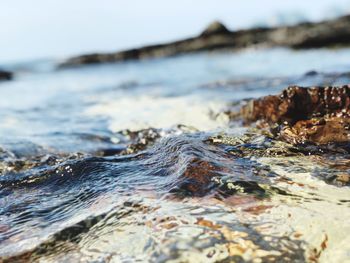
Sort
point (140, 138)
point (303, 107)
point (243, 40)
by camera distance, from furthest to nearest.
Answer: point (243, 40) < point (140, 138) < point (303, 107)

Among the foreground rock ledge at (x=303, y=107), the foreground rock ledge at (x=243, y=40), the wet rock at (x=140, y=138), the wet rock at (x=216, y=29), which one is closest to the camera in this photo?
the foreground rock ledge at (x=303, y=107)

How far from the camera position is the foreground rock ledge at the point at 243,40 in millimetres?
26531

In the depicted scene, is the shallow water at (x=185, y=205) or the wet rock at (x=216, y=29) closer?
the shallow water at (x=185, y=205)

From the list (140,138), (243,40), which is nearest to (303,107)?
(140,138)

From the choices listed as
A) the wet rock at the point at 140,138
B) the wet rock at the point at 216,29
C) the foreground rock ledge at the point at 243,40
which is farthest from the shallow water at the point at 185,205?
the wet rock at the point at 216,29

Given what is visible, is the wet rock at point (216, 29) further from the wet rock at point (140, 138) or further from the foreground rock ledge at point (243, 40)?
Result: the wet rock at point (140, 138)

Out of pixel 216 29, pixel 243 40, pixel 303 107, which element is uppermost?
pixel 216 29

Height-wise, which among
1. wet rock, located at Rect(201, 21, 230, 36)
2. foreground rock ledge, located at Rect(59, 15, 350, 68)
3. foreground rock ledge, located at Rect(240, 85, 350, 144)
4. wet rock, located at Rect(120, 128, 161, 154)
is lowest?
foreground rock ledge, located at Rect(59, 15, 350, 68)

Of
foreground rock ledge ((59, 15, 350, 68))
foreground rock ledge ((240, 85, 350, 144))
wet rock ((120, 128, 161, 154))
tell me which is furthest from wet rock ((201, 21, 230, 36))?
foreground rock ledge ((240, 85, 350, 144))

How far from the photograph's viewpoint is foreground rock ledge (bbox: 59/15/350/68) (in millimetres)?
26531

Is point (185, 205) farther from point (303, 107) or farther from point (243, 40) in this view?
point (243, 40)

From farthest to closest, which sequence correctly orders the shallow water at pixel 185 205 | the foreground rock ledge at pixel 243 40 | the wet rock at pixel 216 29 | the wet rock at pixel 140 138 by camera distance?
the wet rock at pixel 216 29 → the foreground rock ledge at pixel 243 40 → the wet rock at pixel 140 138 → the shallow water at pixel 185 205

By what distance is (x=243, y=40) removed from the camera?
37.0m

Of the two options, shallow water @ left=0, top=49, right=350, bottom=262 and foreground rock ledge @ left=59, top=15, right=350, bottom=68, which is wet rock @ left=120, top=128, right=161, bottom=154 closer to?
shallow water @ left=0, top=49, right=350, bottom=262
